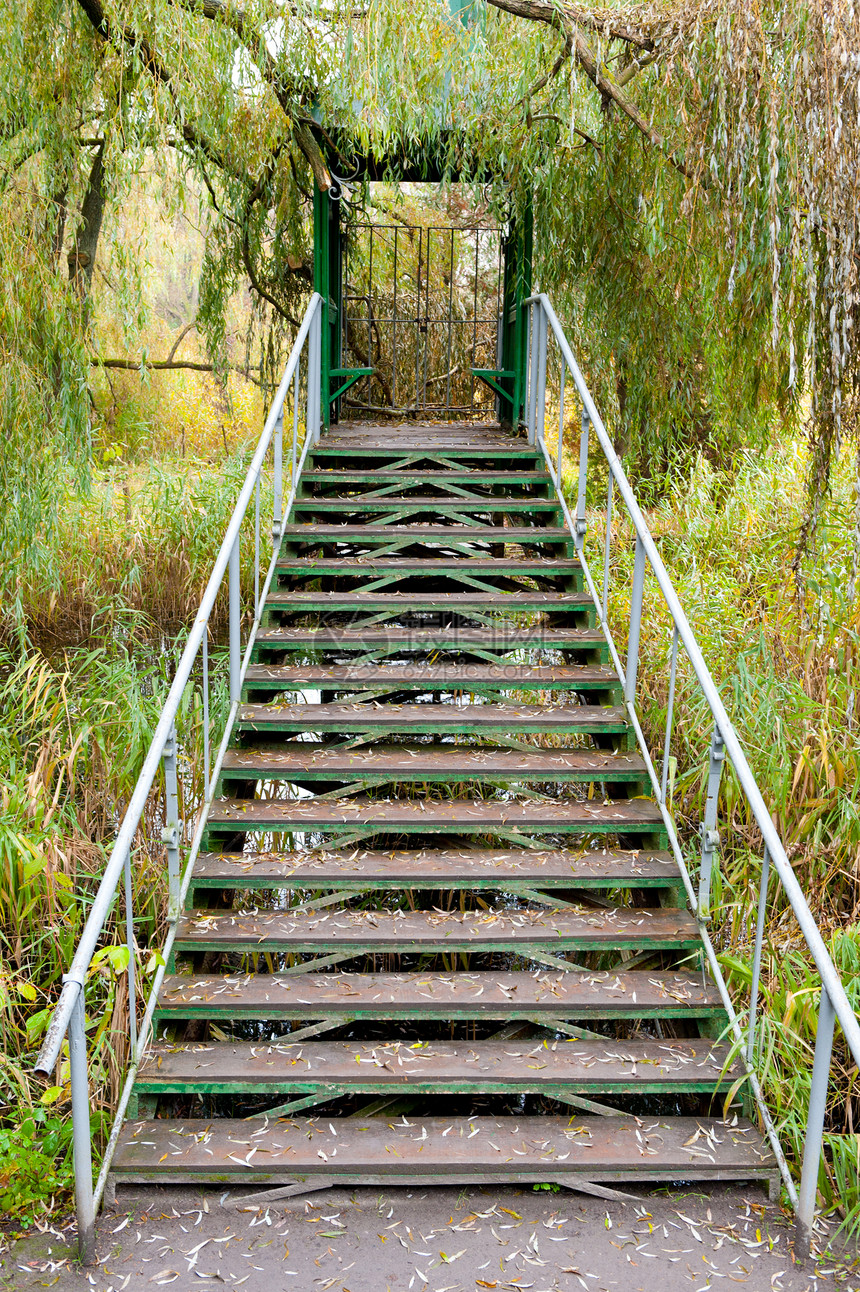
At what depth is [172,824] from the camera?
11.8 feet

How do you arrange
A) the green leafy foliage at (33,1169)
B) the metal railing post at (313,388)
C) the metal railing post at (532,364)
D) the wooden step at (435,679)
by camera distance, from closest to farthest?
the green leafy foliage at (33,1169) < the wooden step at (435,679) < the metal railing post at (313,388) < the metal railing post at (532,364)

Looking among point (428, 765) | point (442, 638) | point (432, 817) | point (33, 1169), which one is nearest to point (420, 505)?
point (442, 638)

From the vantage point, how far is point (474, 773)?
4461 mm

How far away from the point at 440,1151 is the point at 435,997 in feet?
1.81

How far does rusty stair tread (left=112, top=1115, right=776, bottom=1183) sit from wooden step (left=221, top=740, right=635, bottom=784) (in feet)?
4.95

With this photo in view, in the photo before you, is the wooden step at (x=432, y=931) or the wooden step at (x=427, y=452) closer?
the wooden step at (x=432, y=931)

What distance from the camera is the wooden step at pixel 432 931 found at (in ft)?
12.2

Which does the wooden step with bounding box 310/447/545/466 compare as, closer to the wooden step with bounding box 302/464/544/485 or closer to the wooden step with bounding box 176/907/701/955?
the wooden step with bounding box 302/464/544/485

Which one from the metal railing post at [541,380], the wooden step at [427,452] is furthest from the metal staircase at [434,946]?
the metal railing post at [541,380]

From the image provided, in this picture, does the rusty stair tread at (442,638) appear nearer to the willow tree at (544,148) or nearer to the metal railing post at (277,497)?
the metal railing post at (277,497)

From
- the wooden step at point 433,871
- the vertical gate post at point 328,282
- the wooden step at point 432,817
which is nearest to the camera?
the wooden step at point 433,871

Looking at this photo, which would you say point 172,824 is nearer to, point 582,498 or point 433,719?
point 433,719

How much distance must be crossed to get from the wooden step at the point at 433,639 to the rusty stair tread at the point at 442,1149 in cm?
245

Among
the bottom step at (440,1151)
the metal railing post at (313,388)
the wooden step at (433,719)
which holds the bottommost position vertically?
the bottom step at (440,1151)
